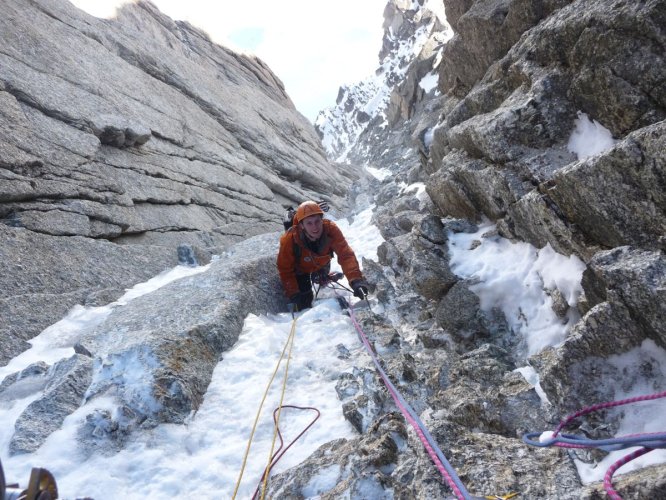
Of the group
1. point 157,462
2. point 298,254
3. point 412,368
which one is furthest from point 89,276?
→ point 412,368

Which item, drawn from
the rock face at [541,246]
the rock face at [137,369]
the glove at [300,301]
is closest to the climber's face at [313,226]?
the glove at [300,301]

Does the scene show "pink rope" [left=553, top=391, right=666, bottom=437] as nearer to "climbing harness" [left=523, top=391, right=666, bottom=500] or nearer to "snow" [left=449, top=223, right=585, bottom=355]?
"climbing harness" [left=523, top=391, right=666, bottom=500]

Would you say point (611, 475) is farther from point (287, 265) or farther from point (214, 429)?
point (287, 265)

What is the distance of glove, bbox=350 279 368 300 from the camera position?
841cm

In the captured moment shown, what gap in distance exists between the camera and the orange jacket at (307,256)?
891cm

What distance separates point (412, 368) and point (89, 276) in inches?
295

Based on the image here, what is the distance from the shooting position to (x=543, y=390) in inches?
154

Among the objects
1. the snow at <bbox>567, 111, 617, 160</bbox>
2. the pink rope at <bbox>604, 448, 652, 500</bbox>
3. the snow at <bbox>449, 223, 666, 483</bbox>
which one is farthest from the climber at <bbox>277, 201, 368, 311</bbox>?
the pink rope at <bbox>604, 448, 652, 500</bbox>

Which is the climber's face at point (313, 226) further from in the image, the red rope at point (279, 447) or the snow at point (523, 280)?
the red rope at point (279, 447)

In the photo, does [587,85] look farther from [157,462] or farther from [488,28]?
[157,462]

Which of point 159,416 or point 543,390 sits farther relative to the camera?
point 159,416

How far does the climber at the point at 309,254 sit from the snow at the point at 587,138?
454 cm

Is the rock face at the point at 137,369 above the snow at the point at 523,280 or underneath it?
above

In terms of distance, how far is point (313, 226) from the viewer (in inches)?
344
